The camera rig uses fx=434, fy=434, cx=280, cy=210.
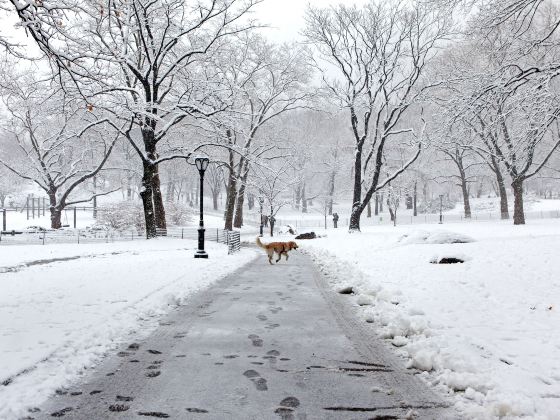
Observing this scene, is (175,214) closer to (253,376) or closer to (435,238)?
(435,238)

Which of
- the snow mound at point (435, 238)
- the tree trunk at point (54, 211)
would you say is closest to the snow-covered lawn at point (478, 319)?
the snow mound at point (435, 238)

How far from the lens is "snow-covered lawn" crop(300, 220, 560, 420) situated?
369 cm

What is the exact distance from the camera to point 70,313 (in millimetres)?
6500

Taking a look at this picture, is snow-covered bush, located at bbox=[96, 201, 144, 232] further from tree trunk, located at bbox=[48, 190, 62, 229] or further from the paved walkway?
the paved walkway

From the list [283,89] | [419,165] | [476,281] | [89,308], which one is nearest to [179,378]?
[89,308]

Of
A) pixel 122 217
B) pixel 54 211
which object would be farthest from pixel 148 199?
pixel 54 211

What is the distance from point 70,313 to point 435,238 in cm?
1273

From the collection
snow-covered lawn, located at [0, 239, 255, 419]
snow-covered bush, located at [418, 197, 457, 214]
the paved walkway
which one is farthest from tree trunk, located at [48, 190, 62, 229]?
snow-covered bush, located at [418, 197, 457, 214]

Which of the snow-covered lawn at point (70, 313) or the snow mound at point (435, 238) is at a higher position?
the snow mound at point (435, 238)

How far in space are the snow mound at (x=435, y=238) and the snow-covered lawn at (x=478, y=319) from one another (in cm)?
257

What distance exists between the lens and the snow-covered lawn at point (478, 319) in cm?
369

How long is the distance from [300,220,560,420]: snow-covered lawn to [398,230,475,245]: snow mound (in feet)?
8.43

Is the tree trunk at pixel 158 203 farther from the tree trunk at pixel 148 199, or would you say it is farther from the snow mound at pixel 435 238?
the snow mound at pixel 435 238

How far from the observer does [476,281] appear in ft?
28.5
